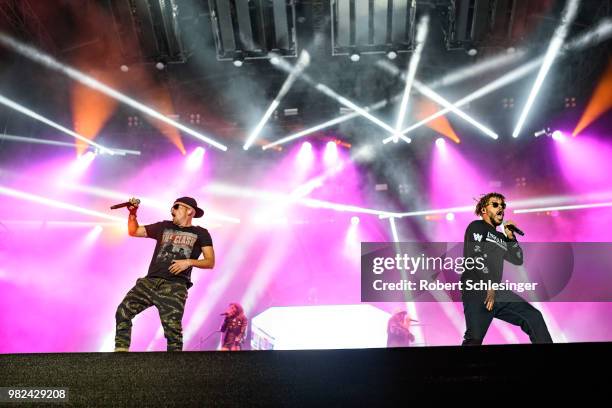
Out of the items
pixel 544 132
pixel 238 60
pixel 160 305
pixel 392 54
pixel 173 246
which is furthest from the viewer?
pixel 544 132

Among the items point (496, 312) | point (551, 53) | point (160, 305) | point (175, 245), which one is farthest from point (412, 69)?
point (160, 305)

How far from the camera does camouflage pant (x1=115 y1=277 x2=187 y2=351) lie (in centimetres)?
382

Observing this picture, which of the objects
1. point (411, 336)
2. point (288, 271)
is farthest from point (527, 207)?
point (288, 271)

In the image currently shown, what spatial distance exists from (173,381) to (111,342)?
22.9 ft

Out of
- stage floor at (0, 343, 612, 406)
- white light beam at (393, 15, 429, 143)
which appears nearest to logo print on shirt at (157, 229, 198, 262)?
stage floor at (0, 343, 612, 406)

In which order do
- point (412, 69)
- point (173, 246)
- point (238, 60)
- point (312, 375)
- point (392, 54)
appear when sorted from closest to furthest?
point (312, 375)
point (173, 246)
point (392, 54)
point (238, 60)
point (412, 69)

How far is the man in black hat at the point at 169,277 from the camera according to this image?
3834 mm

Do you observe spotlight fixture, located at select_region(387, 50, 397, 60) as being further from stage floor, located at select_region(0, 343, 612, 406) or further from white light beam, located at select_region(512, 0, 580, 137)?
stage floor, located at select_region(0, 343, 612, 406)

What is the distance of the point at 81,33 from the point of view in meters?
7.65

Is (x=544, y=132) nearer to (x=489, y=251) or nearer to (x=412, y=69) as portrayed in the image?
(x=412, y=69)

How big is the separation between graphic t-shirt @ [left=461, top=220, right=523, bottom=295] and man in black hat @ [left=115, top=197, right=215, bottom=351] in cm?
189

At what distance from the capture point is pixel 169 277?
155 inches

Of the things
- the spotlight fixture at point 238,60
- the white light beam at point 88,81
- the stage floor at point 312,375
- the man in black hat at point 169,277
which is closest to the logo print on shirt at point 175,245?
the man in black hat at point 169,277

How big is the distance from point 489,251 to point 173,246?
2.28 meters
